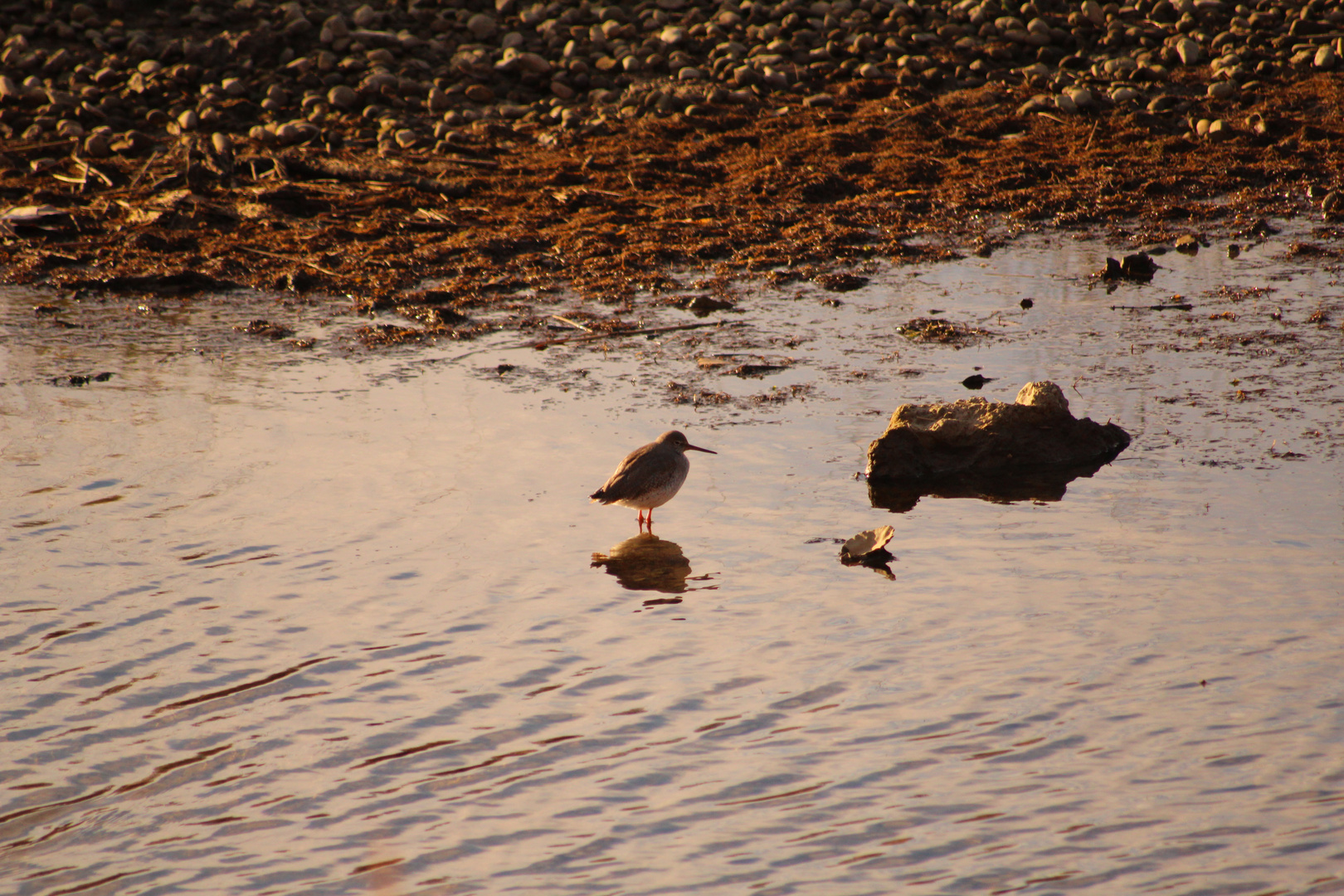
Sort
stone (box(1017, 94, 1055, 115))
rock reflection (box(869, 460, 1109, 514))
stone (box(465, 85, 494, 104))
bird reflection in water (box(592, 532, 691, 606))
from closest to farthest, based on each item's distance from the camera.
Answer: bird reflection in water (box(592, 532, 691, 606))
rock reflection (box(869, 460, 1109, 514))
stone (box(1017, 94, 1055, 115))
stone (box(465, 85, 494, 104))

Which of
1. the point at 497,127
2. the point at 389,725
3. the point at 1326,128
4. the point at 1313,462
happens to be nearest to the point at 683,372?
the point at 1313,462

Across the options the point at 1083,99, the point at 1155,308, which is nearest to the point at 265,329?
the point at 1155,308

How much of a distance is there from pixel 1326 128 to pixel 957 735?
447 inches

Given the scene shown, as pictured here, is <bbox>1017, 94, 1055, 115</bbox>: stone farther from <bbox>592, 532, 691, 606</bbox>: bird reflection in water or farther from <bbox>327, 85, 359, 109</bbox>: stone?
<bbox>592, 532, 691, 606</bbox>: bird reflection in water

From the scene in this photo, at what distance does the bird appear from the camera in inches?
277

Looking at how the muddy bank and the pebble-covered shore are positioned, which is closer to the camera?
the muddy bank

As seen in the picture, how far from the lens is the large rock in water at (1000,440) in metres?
7.61

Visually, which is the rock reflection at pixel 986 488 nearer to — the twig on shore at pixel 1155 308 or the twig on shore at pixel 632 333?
the twig on shore at pixel 1155 308

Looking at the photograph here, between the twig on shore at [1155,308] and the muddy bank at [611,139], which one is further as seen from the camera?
the muddy bank at [611,139]

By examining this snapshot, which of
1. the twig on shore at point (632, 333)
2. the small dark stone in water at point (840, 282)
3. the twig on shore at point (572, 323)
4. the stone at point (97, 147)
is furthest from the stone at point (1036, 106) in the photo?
the stone at point (97, 147)

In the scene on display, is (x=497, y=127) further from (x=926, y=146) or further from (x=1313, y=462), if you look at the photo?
(x=1313, y=462)

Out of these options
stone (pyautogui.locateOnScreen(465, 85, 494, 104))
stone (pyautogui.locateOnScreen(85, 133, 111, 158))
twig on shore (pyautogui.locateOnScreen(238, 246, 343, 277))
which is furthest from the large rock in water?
stone (pyautogui.locateOnScreen(85, 133, 111, 158))

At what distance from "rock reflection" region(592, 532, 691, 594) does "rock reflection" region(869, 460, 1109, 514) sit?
1205 mm

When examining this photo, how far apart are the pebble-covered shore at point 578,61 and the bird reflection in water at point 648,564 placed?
9271 mm
